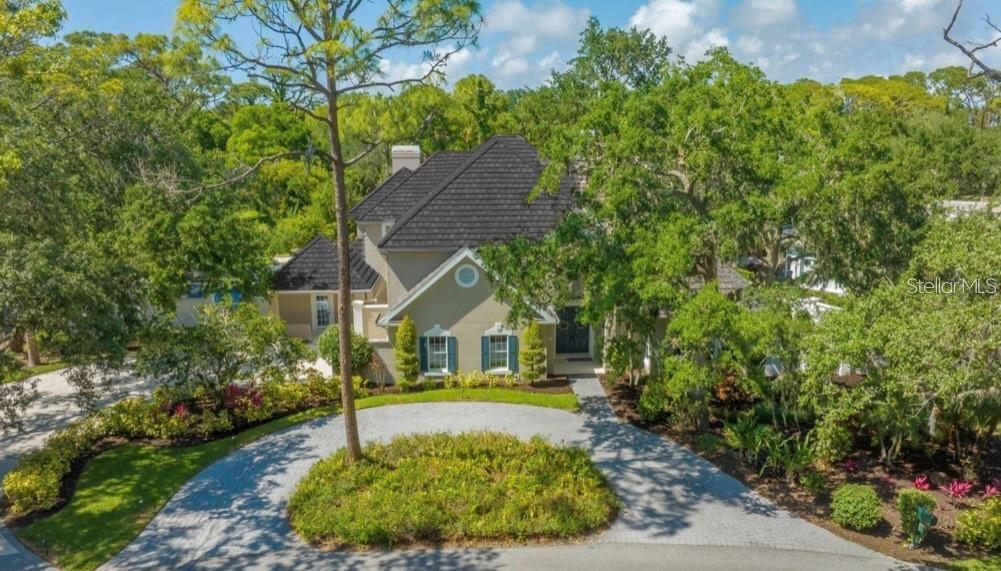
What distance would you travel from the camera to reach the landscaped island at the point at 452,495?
12867mm

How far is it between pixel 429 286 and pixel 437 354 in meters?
2.53

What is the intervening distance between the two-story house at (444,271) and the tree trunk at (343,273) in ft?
21.0

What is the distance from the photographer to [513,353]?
72.4 feet

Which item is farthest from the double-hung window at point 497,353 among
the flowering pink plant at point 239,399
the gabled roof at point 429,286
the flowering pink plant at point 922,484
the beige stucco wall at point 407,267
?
the flowering pink plant at point 922,484

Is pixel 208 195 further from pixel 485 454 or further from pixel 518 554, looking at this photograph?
pixel 518 554

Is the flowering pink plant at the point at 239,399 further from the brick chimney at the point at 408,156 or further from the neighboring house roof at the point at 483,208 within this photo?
the brick chimney at the point at 408,156

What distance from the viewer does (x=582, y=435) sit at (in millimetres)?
17969

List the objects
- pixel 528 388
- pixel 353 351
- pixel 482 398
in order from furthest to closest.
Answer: pixel 528 388 < pixel 353 351 < pixel 482 398

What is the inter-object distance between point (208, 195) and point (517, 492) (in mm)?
16457

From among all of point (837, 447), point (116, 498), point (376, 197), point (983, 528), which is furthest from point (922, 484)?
point (376, 197)

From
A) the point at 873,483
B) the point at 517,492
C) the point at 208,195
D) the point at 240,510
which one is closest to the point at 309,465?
the point at 240,510

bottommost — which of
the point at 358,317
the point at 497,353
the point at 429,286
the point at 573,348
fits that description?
the point at 573,348

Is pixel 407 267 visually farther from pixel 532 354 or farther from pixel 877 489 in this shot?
pixel 877 489

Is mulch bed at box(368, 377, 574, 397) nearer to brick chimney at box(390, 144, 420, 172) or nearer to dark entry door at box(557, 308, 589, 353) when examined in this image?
dark entry door at box(557, 308, 589, 353)
